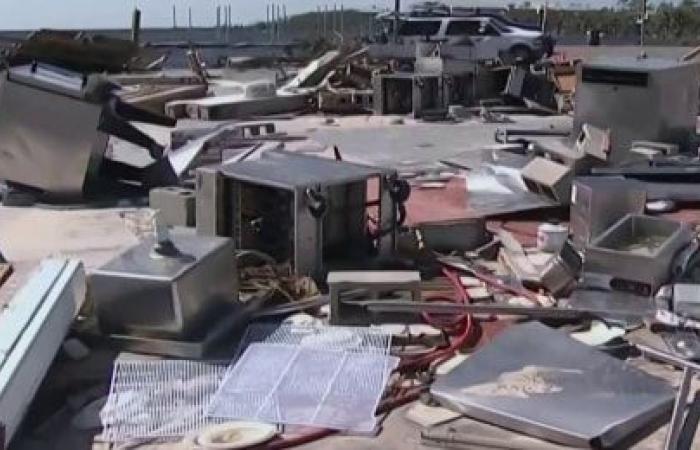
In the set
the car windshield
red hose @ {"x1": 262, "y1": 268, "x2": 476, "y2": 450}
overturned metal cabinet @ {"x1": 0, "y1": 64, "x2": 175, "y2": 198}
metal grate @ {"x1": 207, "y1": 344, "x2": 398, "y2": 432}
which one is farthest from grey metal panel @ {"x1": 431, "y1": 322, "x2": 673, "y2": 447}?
the car windshield

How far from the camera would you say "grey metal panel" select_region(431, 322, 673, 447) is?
143 inches

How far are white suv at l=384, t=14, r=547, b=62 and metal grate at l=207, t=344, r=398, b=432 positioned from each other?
17767mm

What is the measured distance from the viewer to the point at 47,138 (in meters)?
7.97

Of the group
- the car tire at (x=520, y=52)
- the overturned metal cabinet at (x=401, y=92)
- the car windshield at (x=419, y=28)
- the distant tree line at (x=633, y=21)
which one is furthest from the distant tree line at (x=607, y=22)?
the overturned metal cabinet at (x=401, y=92)

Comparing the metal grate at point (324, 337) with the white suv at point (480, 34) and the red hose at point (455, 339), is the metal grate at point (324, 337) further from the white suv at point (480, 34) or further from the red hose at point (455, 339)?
the white suv at point (480, 34)

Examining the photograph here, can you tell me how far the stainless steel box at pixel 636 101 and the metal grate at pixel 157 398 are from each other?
4980mm

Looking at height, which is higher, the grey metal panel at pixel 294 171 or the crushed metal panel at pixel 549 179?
the grey metal panel at pixel 294 171

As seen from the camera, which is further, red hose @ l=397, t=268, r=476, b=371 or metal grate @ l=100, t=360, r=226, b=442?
red hose @ l=397, t=268, r=476, b=371

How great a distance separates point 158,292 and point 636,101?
17.6 ft

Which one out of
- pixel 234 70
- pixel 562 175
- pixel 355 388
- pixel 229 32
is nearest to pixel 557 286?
pixel 355 388

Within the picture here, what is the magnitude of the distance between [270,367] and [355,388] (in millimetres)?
421

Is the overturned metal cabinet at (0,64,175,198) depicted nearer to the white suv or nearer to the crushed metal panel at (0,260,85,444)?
the crushed metal panel at (0,260,85,444)

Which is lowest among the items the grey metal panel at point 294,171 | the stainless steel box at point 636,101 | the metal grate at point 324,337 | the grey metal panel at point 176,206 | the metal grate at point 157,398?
the metal grate at point 157,398

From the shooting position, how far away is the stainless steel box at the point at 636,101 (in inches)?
333
